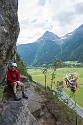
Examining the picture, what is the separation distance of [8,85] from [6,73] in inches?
56.5

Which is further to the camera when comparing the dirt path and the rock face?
the dirt path

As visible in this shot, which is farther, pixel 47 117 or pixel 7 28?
pixel 47 117

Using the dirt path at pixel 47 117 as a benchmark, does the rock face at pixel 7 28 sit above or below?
above

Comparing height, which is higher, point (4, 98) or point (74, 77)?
point (74, 77)

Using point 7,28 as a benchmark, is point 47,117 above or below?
below

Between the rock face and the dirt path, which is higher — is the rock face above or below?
above

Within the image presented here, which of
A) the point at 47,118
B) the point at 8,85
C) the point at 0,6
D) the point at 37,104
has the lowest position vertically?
the point at 47,118

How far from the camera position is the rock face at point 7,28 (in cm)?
1843

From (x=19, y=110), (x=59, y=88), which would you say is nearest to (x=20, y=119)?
(x=19, y=110)

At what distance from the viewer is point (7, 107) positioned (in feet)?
55.9

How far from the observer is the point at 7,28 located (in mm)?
18859

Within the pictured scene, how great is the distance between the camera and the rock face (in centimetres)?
1843

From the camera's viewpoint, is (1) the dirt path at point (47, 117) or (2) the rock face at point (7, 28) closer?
(2) the rock face at point (7, 28)

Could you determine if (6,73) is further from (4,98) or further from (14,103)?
(14,103)
